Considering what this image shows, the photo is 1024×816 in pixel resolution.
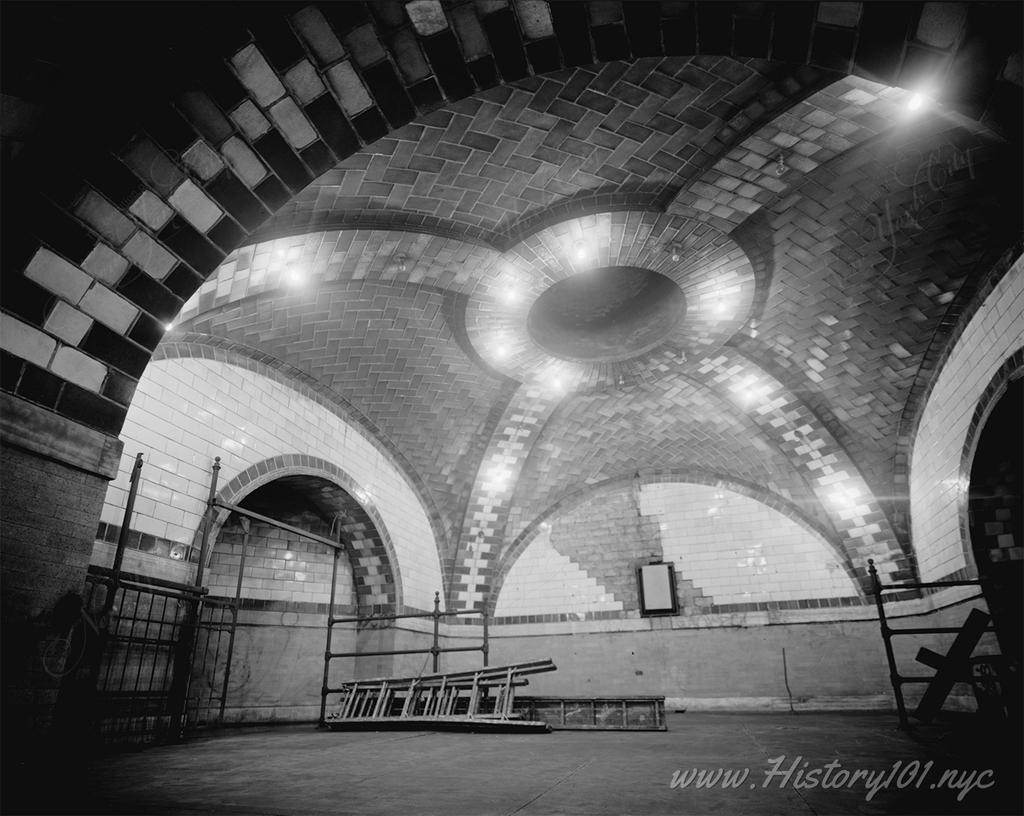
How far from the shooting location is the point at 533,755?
424 centimetres

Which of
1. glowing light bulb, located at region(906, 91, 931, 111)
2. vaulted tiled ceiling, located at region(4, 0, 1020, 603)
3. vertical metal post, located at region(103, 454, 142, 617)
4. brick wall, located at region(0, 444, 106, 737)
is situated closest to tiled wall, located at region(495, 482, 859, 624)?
vaulted tiled ceiling, located at region(4, 0, 1020, 603)

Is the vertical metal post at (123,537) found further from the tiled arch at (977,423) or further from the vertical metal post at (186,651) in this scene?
the tiled arch at (977,423)

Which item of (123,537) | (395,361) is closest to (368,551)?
(395,361)

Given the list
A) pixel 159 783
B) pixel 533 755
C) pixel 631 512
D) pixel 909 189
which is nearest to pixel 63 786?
pixel 159 783

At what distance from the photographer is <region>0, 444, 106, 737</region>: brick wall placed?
7.62 feet

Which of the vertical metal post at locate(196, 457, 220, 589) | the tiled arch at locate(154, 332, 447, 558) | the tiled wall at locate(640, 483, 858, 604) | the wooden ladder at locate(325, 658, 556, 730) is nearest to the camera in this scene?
the wooden ladder at locate(325, 658, 556, 730)

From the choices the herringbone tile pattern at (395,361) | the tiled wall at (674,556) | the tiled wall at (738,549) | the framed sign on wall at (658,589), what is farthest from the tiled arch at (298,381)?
the tiled wall at (738,549)

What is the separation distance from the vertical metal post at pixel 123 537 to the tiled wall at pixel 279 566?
Answer: 11.2ft

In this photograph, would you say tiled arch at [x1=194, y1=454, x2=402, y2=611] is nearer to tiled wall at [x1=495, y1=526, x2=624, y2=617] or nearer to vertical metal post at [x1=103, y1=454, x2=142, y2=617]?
tiled wall at [x1=495, y1=526, x2=624, y2=617]

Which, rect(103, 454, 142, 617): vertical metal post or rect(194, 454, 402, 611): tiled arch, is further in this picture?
rect(194, 454, 402, 611): tiled arch

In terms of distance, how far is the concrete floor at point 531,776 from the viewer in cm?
242

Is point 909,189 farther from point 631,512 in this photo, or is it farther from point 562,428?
point 631,512

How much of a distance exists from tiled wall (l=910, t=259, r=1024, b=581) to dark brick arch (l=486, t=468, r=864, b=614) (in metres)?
2.07

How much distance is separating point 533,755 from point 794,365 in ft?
25.6
